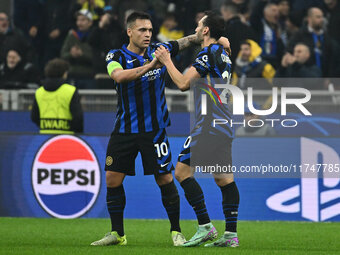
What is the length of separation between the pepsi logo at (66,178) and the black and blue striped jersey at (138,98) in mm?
2862

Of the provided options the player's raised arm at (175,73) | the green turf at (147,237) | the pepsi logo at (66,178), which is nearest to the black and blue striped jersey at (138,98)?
the player's raised arm at (175,73)

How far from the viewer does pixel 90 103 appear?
1392 cm

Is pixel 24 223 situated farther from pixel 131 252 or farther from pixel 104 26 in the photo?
pixel 104 26

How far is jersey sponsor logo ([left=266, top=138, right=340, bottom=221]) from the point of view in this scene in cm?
1081

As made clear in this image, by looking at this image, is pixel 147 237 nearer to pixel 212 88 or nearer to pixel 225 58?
pixel 212 88

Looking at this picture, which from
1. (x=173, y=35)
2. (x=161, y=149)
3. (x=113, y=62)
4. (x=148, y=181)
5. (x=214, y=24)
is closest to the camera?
(x=214, y=24)

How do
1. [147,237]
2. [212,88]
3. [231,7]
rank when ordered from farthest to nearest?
[231,7], [147,237], [212,88]

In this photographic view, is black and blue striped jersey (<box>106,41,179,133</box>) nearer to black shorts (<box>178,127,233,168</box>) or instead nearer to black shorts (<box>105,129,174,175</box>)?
black shorts (<box>105,129,174,175</box>)

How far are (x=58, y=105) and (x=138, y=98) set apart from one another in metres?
3.15

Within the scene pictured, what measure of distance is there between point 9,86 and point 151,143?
22.0 ft

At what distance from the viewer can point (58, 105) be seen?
451 inches

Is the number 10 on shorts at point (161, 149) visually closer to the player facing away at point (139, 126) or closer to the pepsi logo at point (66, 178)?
the player facing away at point (139, 126)

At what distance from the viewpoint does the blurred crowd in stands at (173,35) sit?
13.9m

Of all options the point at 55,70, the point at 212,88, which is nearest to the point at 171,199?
the point at 212,88
